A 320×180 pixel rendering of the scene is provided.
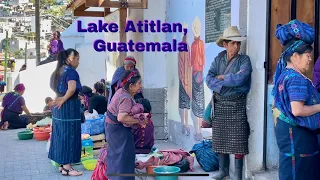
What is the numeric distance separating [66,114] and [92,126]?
4.40 feet

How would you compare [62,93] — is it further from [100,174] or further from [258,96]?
[258,96]

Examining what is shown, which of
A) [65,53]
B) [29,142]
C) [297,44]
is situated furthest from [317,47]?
[29,142]

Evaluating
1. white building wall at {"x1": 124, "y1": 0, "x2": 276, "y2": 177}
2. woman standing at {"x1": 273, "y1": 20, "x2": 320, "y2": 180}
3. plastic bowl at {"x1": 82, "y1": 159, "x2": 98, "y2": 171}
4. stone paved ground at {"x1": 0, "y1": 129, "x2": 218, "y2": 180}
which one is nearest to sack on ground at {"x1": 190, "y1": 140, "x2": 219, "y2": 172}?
stone paved ground at {"x1": 0, "y1": 129, "x2": 218, "y2": 180}

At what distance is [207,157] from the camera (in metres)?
5.61

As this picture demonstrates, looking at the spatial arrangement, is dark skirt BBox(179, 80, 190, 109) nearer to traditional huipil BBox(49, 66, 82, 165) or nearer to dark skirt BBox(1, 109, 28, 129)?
traditional huipil BBox(49, 66, 82, 165)

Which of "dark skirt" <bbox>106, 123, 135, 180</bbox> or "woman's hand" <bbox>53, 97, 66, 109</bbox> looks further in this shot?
"woman's hand" <bbox>53, 97, 66, 109</bbox>

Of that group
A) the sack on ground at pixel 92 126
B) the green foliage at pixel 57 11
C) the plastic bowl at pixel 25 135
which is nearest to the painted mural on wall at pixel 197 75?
the sack on ground at pixel 92 126

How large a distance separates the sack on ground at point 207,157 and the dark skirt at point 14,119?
6.01 m

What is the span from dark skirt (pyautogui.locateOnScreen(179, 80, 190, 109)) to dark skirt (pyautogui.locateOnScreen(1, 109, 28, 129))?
481cm

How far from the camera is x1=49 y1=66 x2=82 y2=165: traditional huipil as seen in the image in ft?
18.7

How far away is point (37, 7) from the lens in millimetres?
16656

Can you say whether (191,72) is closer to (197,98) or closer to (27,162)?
(197,98)

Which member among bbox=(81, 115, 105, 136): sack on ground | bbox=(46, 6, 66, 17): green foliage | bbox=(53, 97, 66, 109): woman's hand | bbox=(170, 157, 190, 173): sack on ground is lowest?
bbox=(170, 157, 190, 173): sack on ground

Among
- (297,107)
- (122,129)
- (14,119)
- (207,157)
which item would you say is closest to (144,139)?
(207,157)
